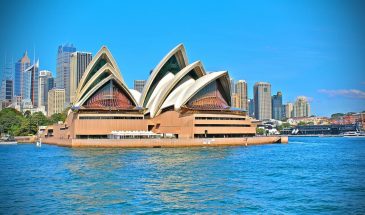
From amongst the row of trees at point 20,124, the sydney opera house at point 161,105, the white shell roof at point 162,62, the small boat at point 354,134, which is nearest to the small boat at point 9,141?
the row of trees at point 20,124

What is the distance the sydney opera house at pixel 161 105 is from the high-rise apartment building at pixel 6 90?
394 feet

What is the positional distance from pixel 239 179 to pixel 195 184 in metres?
3.31

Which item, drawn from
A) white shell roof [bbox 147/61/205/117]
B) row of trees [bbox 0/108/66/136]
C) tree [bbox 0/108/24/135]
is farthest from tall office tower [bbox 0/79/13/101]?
white shell roof [bbox 147/61/205/117]

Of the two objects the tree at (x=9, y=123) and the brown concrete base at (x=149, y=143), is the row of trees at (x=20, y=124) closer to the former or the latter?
the tree at (x=9, y=123)

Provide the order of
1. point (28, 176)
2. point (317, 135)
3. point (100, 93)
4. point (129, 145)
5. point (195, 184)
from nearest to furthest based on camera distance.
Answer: point (195, 184) < point (28, 176) < point (129, 145) < point (100, 93) < point (317, 135)

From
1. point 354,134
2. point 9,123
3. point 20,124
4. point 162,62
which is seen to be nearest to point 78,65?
point 20,124

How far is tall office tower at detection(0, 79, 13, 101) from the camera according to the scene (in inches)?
7293

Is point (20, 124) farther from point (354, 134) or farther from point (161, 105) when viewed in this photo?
point (354, 134)

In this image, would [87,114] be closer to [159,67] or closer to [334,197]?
[159,67]

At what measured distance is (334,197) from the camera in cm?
1880

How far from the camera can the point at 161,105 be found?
241 ft

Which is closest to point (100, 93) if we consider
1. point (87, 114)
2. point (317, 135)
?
point (87, 114)

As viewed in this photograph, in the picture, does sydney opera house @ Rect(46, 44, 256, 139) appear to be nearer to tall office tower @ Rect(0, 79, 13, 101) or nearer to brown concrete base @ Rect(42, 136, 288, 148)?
brown concrete base @ Rect(42, 136, 288, 148)

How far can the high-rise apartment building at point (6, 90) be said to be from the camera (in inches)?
7303
